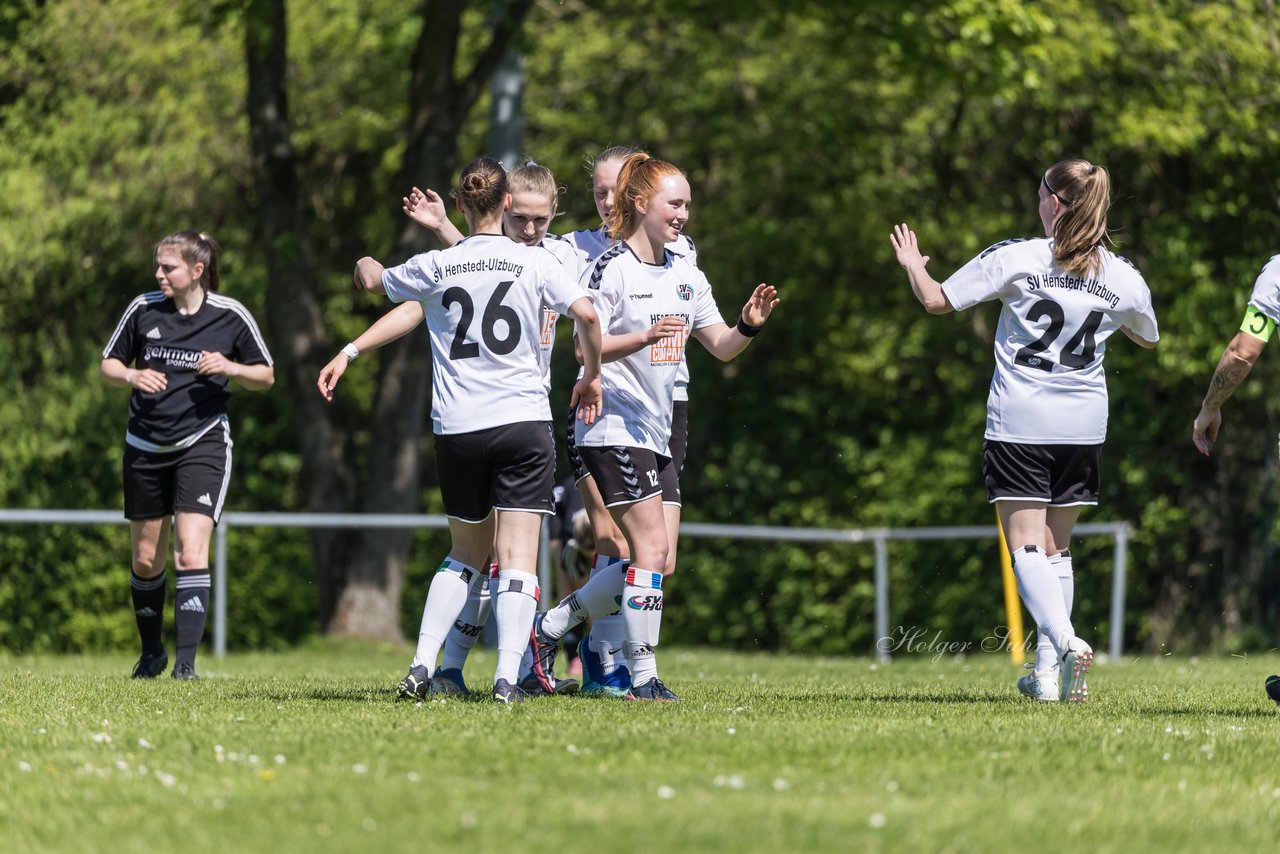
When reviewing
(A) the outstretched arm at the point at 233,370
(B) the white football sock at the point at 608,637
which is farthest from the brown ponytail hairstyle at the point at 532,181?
(A) the outstretched arm at the point at 233,370

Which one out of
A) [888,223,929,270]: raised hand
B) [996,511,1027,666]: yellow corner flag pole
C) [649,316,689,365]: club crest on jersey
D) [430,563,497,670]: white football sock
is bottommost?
[996,511,1027,666]: yellow corner flag pole

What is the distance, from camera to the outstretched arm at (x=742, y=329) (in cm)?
740

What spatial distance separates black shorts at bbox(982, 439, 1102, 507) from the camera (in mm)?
7445

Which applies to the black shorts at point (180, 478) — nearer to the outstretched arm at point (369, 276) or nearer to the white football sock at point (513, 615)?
the outstretched arm at point (369, 276)

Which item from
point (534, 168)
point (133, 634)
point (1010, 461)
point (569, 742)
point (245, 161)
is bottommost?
point (133, 634)

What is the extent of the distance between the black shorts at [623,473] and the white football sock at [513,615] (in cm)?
51

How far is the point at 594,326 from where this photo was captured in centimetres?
677

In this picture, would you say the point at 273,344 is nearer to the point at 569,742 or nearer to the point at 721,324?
the point at 721,324

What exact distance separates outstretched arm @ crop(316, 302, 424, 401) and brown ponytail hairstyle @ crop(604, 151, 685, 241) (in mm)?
926

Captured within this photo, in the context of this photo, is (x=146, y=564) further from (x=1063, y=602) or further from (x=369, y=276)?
(x=1063, y=602)

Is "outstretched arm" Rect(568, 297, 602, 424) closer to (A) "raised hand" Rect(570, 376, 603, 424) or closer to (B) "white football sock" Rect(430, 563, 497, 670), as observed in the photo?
(A) "raised hand" Rect(570, 376, 603, 424)

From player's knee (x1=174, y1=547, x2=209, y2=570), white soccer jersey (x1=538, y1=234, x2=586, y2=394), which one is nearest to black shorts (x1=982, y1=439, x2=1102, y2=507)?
white soccer jersey (x1=538, y1=234, x2=586, y2=394)

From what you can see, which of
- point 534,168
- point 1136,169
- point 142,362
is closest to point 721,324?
point 534,168

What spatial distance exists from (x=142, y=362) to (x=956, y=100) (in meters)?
10.3
